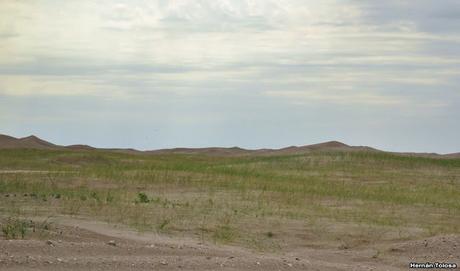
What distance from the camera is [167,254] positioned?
1170 cm

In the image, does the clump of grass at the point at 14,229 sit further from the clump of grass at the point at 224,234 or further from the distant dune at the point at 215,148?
the distant dune at the point at 215,148

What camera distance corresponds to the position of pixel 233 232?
15.7 m

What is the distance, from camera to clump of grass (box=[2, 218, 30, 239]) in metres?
12.2

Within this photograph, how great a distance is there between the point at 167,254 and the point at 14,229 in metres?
2.75

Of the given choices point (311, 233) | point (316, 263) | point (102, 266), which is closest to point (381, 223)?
point (311, 233)

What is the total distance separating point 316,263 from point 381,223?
5983 mm

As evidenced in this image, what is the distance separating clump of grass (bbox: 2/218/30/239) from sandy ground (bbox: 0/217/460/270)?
0.36 m

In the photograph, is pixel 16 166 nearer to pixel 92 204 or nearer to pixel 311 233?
pixel 92 204

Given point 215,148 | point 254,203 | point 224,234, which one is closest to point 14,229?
point 224,234

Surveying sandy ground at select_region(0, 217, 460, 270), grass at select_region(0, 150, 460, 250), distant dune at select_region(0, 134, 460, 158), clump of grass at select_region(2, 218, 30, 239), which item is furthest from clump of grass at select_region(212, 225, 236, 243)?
distant dune at select_region(0, 134, 460, 158)

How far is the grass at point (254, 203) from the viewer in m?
16.2

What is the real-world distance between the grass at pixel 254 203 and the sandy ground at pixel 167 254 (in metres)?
1.15

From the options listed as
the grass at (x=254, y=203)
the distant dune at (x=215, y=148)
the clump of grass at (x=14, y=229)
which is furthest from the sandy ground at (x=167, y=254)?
the distant dune at (x=215, y=148)

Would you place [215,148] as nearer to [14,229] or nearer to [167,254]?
[14,229]
